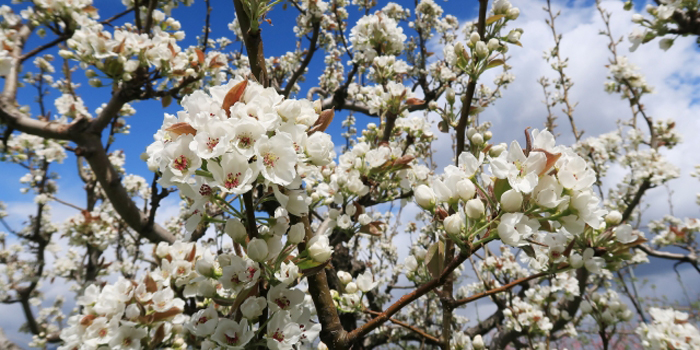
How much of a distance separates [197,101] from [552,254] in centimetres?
137

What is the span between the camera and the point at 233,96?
3.07 feet

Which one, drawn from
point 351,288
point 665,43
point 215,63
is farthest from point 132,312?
point 665,43

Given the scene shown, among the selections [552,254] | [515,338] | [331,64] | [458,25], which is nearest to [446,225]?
[552,254]

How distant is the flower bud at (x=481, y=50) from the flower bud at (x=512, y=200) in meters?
1.07

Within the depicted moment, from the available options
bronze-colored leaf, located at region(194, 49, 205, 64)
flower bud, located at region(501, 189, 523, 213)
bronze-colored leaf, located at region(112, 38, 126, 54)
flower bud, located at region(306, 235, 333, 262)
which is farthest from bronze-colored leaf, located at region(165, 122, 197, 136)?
bronze-colored leaf, located at region(194, 49, 205, 64)

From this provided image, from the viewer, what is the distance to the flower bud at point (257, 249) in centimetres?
91

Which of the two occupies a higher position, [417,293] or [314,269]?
[314,269]

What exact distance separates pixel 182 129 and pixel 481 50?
1449 millimetres

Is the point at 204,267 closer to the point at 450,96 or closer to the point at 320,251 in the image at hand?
the point at 320,251

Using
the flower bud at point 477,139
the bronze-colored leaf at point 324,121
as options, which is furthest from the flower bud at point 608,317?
the bronze-colored leaf at point 324,121

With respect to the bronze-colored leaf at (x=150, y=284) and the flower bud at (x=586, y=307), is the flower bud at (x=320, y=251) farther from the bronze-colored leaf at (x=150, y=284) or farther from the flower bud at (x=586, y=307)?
the flower bud at (x=586, y=307)

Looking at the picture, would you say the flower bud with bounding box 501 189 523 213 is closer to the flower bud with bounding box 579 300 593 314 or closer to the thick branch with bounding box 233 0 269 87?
the thick branch with bounding box 233 0 269 87

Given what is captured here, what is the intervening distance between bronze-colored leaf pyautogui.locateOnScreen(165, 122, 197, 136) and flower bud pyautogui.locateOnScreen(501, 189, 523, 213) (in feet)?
2.75

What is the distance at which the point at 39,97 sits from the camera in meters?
4.50
